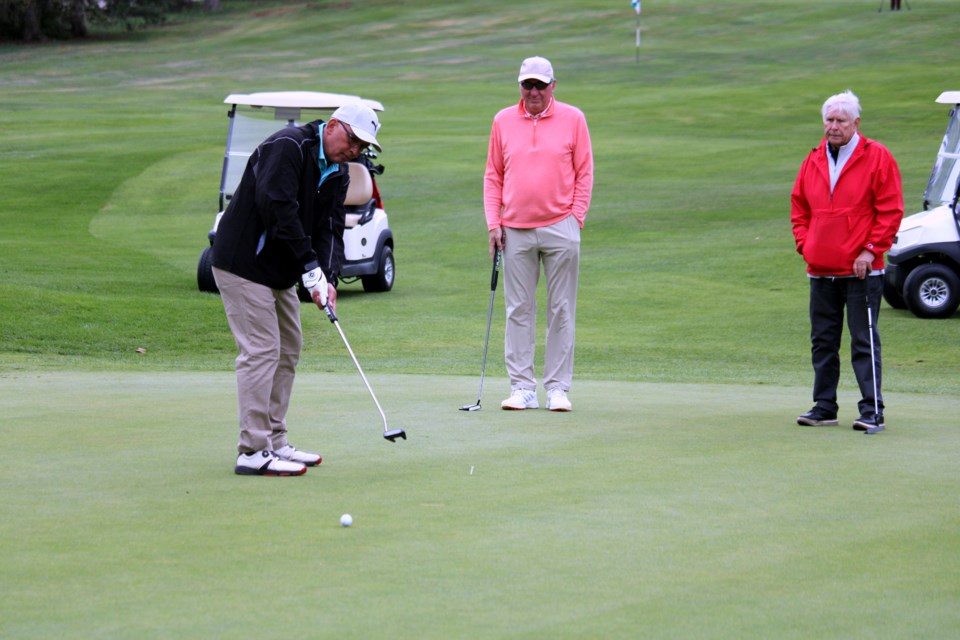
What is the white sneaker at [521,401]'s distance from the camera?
8.68 meters

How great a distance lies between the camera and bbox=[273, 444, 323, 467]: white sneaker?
673 cm

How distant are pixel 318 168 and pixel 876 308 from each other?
3.53m

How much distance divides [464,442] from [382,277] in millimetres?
10992

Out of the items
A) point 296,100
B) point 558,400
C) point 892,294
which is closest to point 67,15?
point 296,100

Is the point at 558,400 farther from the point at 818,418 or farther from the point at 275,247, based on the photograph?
the point at 275,247

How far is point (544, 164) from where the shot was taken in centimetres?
862

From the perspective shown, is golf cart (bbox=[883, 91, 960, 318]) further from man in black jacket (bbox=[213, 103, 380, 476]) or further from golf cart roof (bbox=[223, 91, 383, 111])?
man in black jacket (bbox=[213, 103, 380, 476])

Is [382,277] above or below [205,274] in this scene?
below

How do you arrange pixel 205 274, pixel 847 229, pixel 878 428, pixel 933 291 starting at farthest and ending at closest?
pixel 205 274 < pixel 933 291 < pixel 847 229 < pixel 878 428

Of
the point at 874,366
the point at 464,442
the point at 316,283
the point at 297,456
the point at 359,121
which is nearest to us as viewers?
the point at 359,121

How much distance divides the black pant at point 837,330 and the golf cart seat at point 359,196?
7188 millimetres

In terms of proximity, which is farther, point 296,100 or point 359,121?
point 296,100

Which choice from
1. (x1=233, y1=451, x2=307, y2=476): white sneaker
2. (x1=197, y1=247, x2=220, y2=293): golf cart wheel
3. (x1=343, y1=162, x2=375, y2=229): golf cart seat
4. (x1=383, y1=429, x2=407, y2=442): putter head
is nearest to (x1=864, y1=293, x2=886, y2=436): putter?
(x1=383, y1=429, x2=407, y2=442): putter head

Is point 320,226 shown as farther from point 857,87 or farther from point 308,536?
point 857,87
